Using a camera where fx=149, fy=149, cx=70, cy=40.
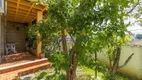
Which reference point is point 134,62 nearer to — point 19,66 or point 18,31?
point 19,66

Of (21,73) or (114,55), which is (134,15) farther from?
(21,73)

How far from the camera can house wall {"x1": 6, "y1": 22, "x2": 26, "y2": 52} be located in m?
13.0

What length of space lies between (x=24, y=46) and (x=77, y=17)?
11.6m

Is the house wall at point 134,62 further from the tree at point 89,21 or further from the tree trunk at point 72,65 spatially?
the tree at point 89,21

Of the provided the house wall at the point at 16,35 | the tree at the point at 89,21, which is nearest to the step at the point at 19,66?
the tree at the point at 89,21

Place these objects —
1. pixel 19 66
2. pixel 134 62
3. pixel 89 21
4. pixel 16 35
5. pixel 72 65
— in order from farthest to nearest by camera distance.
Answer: pixel 16 35, pixel 134 62, pixel 19 66, pixel 72 65, pixel 89 21

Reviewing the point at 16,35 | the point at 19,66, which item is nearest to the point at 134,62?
the point at 19,66

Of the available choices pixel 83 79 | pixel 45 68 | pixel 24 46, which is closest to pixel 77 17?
pixel 83 79

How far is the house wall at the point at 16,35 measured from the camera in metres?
13.0

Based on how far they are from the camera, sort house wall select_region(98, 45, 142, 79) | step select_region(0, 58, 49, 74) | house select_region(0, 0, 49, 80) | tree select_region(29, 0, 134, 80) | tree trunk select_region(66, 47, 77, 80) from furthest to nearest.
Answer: house wall select_region(98, 45, 142, 79) < house select_region(0, 0, 49, 80) < step select_region(0, 58, 49, 74) < tree trunk select_region(66, 47, 77, 80) < tree select_region(29, 0, 134, 80)

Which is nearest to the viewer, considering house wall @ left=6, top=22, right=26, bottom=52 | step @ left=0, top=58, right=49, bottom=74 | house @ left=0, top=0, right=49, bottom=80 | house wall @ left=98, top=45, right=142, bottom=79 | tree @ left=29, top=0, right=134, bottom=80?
tree @ left=29, top=0, right=134, bottom=80

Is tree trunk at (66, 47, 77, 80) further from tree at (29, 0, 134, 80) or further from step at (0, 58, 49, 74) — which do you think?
step at (0, 58, 49, 74)

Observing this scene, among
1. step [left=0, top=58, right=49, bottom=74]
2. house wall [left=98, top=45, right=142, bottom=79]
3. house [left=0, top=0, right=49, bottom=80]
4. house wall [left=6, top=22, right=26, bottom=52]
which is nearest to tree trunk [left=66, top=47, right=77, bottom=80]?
house [left=0, top=0, right=49, bottom=80]

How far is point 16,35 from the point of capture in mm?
13734
